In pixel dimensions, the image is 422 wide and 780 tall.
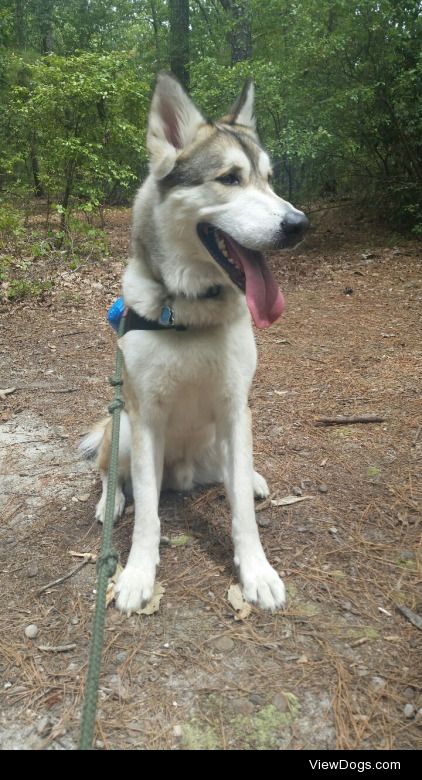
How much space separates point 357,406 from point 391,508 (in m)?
1.32

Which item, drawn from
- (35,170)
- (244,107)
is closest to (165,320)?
(244,107)

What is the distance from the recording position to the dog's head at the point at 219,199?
208 centimetres

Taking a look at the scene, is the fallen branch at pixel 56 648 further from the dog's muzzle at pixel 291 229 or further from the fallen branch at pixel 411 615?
the dog's muzzle at pixel 291 229

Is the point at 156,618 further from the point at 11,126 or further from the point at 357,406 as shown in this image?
the point at 11,126

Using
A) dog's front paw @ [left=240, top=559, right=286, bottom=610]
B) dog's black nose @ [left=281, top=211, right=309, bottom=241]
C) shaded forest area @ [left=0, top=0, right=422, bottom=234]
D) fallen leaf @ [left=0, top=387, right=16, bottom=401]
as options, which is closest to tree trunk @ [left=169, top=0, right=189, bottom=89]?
shaded forest area @ [left=0, top=0, right=422, bottom=234]

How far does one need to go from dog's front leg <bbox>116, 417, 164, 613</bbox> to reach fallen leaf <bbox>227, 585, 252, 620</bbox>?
335 mm

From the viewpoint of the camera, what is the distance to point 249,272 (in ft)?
7.00

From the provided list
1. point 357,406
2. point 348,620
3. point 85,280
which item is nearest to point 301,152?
point 85,280

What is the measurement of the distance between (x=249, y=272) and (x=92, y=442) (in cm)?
173

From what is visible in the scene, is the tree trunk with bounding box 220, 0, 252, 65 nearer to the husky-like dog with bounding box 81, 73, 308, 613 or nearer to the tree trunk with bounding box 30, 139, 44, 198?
the tree trunk with bounding box 30, 139, 44, 198

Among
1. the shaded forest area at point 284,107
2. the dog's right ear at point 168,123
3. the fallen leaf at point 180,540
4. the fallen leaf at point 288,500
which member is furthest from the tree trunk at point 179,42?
the fallen leaf at point 180,540

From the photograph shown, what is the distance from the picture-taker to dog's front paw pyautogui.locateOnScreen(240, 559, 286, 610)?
6.88 ft

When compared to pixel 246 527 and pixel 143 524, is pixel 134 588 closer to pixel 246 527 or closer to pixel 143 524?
pixel 143 524
